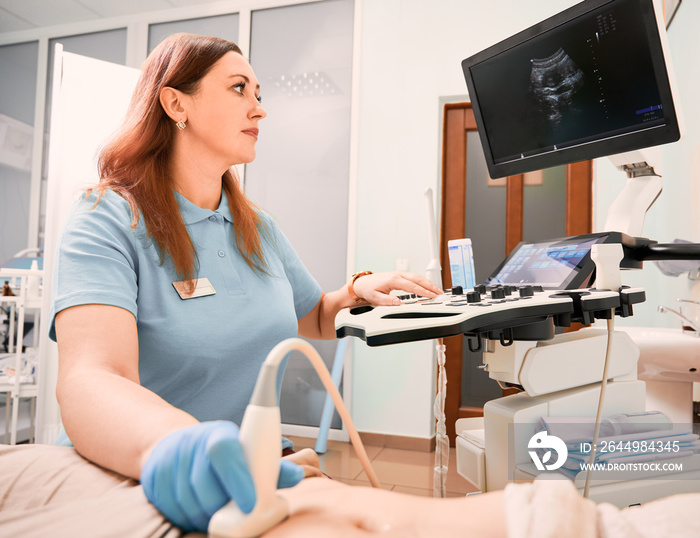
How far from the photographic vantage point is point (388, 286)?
1108 mm

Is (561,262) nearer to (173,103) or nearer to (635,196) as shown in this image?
(635,196)

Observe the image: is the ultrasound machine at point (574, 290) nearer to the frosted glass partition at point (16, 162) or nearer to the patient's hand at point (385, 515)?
the patient's hand at point (385, 515)

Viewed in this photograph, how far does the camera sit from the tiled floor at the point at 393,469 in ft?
7.50

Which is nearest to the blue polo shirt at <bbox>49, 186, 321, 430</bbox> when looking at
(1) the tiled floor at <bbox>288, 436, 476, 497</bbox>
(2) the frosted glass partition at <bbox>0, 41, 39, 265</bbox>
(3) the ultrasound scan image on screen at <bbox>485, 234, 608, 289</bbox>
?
(3) the ultrasound scan image on screen at <bbox>485, 234, 608, 289</bbox>

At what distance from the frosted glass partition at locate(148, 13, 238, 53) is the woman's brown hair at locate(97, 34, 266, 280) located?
250 centimetres

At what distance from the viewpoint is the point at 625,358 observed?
935mm

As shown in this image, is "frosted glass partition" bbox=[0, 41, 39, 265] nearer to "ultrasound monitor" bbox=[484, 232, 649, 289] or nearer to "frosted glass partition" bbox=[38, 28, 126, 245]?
"frosted glass partition" bbox=[38, 28, 126, 245]

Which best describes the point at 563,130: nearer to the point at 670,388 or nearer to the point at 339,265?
the point at 670,388

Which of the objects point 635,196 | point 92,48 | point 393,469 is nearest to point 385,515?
point 635,196

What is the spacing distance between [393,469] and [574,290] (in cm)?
189

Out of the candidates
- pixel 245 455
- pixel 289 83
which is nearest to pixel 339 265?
pixel 289 83

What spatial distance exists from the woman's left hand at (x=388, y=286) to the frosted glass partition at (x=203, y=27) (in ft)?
9.09

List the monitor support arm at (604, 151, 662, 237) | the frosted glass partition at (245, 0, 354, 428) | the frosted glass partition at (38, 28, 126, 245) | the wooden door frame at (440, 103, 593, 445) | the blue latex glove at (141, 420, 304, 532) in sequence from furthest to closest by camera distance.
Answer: the frosted glass partition at (38, 28, 126, 245) < the frosted glass partition at (245, 0, 354, 428) < the wooden door frame at (440, 103, 593, 445) < the monitor support arm at (604, 151, 662, 237) < the blue latex glove at (141, 420, 304, 532)

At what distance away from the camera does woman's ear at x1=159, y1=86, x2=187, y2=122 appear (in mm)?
1043
